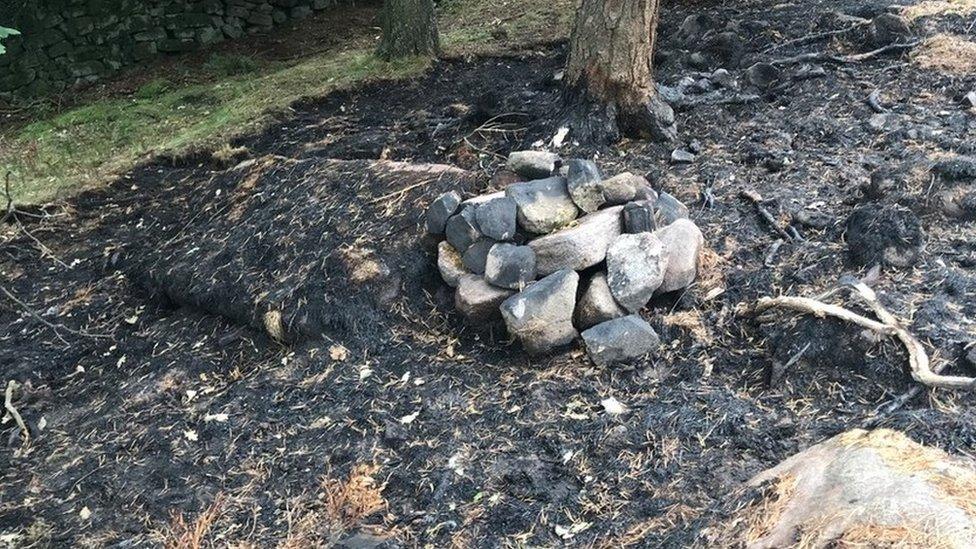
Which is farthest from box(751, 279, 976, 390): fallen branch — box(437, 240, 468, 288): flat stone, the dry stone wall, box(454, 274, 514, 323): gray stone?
the dry stone wall

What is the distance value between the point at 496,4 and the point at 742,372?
6.92 meters

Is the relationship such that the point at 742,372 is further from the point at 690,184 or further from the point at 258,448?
the point at 258,448

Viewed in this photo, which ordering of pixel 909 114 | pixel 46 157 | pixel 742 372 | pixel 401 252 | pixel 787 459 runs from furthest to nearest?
pixel 46 157
pixel 909 114
pixel 401 252
pixel 742 372
pixel 787 459

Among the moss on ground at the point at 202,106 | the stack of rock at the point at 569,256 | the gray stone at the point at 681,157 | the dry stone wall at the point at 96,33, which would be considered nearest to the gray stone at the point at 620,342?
the stack of rock at the point at 569,256

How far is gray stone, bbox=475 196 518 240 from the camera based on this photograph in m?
3.23

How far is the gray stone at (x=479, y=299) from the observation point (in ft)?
10.4

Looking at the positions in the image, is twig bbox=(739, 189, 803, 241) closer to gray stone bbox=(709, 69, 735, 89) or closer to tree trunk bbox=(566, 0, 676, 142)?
tree trunk bbox=(566, 0, 676, 142)

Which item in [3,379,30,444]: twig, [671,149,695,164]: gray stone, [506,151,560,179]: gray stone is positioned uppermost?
[506,151,560,179]: gray stone

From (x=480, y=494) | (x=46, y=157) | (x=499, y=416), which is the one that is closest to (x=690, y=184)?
(x=499, y=416)

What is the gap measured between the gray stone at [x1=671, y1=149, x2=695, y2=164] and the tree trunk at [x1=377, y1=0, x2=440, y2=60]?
3278 millimetres

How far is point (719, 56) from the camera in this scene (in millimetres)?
5426

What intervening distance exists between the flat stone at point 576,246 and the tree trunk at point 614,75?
46.8 inches

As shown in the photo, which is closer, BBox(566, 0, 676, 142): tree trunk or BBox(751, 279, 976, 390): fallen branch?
BBox(751, 279, 976, 390): fallen branch

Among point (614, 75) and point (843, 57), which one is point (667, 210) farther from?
point (843, 57)
